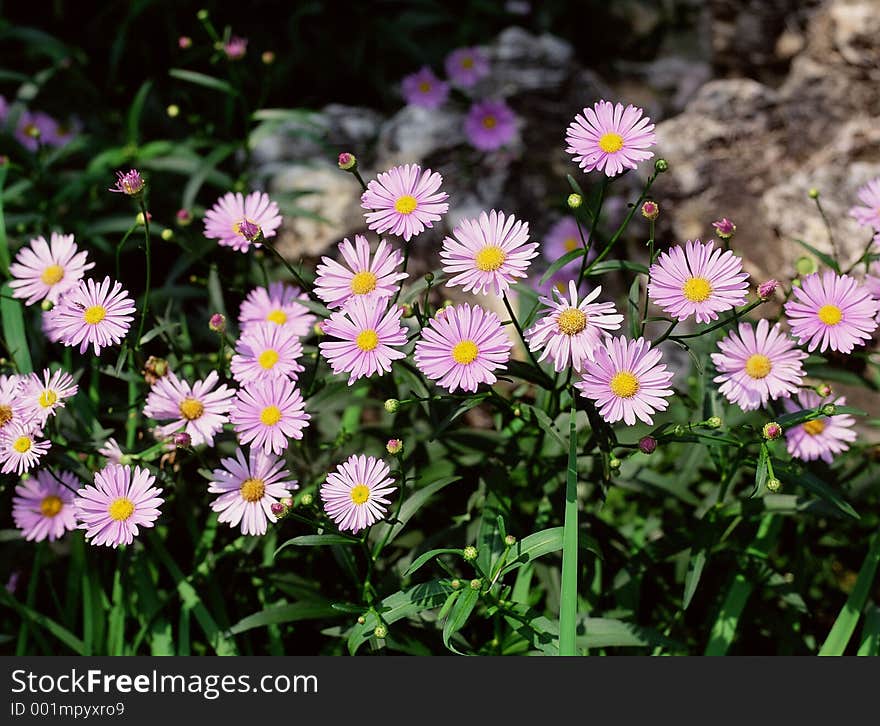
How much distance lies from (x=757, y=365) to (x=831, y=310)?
220 mm

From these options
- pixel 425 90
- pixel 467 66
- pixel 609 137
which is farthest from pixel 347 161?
pixel 467 66

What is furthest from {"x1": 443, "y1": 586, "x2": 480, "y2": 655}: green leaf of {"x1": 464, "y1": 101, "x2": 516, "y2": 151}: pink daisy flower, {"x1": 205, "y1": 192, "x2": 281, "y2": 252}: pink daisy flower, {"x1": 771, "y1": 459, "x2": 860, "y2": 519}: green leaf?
{"x1": 464, "y1": 101, "x2": 516, "y2": 151}: pink daisy flower

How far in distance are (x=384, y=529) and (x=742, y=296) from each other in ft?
3.51

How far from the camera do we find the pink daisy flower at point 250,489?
2.09 metres

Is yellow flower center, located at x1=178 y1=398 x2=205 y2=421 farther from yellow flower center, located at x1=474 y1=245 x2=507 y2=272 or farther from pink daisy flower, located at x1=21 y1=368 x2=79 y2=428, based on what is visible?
yellow flower center, located at x1=474 y1=245 x2=507 y2=272

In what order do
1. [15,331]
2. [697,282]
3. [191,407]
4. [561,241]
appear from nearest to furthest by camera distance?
1. [697,282]
2. [191,407]
3. [15,331]
4. [561,241]

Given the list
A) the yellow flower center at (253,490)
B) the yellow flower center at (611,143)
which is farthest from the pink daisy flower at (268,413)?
the yellow flower center at (611,143)

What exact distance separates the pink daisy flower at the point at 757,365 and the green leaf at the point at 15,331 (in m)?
1.99

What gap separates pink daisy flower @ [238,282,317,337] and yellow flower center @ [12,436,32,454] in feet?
2.08

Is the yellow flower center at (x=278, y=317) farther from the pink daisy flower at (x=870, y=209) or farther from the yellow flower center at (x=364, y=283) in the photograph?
the pink daisy flower at (x=870, y=209)

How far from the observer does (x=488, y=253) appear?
200 centimetres

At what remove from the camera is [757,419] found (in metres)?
2.33

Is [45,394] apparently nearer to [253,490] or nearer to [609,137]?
[253,490]

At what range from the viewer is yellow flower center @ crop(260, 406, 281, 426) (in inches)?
81.3
